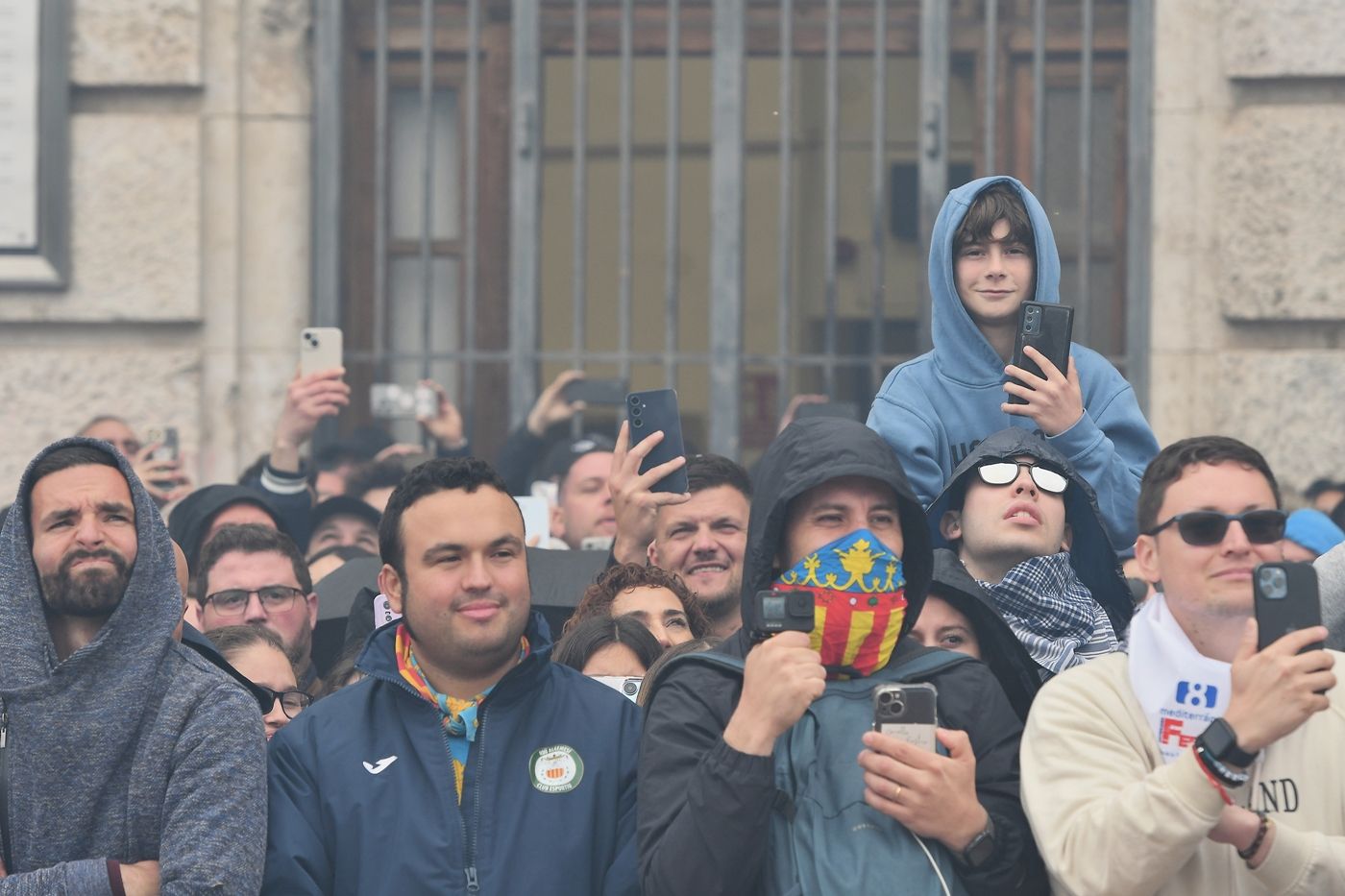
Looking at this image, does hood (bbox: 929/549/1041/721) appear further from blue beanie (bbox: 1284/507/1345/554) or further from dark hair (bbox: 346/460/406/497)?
dark hair (bbox: 346/460/406/497)

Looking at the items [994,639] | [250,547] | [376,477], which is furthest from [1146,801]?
[376,477]

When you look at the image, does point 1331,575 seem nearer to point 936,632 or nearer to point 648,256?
point 936,632

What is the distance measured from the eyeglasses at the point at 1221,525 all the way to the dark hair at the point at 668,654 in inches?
37.3

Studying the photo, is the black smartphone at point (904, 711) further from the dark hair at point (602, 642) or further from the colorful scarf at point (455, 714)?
the dark hair at point (602, 642)

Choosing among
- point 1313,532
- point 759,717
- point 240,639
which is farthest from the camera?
point 1313,532

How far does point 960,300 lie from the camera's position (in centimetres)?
515

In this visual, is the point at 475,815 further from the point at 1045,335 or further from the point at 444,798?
the point at 1045,335

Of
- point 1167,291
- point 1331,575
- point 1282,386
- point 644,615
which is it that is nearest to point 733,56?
point 1167,291

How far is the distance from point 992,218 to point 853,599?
150 centimetres

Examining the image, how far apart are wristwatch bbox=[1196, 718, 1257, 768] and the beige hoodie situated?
0.03m

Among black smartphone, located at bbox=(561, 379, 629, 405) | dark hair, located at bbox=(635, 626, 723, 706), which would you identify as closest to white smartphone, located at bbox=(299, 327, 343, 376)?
black smartphone, located at bbox=(561, 379, 629, 405)

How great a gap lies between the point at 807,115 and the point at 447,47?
1.46m

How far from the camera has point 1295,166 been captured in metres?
8.49

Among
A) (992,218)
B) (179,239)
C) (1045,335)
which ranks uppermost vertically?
(179,239)
